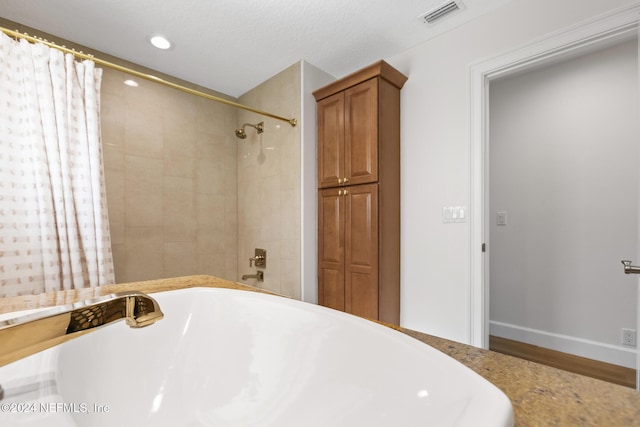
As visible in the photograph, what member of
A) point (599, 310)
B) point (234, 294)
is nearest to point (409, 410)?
point (234, 294)

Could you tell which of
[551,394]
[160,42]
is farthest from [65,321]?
[160,42]

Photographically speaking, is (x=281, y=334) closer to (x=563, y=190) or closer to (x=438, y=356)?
(x=438, y=356)

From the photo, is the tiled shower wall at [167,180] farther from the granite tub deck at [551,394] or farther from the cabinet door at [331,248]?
the granite tub deck at [551,394]

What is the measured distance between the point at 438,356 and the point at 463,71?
1.94 meters

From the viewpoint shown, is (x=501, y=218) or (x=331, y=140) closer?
(x=331, y=140)

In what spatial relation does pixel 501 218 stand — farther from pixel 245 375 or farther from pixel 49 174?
pixel 49 174

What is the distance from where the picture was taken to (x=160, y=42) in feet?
6.63

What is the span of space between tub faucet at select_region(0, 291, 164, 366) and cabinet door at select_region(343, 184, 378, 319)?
5.02 feet

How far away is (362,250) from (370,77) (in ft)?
3.84

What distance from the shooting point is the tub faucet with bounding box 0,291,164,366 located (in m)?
0.34

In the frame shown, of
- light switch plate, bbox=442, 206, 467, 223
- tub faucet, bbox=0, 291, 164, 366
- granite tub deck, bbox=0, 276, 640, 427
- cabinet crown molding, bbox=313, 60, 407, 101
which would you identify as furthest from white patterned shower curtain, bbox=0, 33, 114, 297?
light switch plate, bbox=442, 206, 467, 223

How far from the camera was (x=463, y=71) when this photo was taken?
71.7 inches

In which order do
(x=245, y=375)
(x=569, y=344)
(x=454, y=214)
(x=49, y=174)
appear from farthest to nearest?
(x=569, y=344) → (x=454, y=214) → (x=49, y=174) → (x=245, y=375)

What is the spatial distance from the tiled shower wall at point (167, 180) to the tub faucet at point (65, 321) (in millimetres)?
2080
